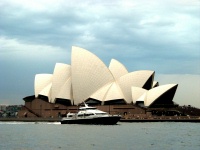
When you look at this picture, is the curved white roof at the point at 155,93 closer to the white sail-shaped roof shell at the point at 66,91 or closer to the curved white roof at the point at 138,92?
the curved white roof at the point at 138,92

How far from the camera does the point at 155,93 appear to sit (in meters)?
95.3

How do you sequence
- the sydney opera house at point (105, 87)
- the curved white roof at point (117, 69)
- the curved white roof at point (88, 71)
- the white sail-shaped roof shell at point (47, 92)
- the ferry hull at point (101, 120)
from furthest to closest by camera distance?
the white sail-shaped roof shell at point (47, 92), the curved white roof at point (117, 69), the sydney opera house at point (105, 87), the curved white roof at point (88, 71), the ferry hull at point (101, 120)

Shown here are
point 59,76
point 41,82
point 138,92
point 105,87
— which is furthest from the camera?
point 41,82

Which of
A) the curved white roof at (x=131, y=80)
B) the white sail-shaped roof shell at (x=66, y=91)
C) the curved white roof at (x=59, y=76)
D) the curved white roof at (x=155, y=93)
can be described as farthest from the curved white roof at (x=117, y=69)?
the white sail-shaped roof shell at (x=66, y=91)

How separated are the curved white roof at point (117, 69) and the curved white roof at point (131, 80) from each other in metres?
2.44

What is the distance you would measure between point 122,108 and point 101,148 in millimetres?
62297

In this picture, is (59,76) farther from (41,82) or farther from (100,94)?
(100,94)

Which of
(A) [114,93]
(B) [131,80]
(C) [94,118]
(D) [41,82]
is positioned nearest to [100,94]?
(A) [114,93]

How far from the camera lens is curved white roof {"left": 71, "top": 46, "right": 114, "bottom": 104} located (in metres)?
95.6

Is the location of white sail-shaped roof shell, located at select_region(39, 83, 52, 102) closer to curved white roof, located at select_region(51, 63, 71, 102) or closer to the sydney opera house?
the sydney opera house

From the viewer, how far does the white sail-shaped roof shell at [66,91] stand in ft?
330

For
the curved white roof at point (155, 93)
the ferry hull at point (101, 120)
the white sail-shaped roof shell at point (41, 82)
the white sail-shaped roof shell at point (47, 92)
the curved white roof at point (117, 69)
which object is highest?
the curved white roof at point (117, 69)

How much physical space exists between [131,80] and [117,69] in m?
5.09

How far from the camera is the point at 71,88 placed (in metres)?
101
